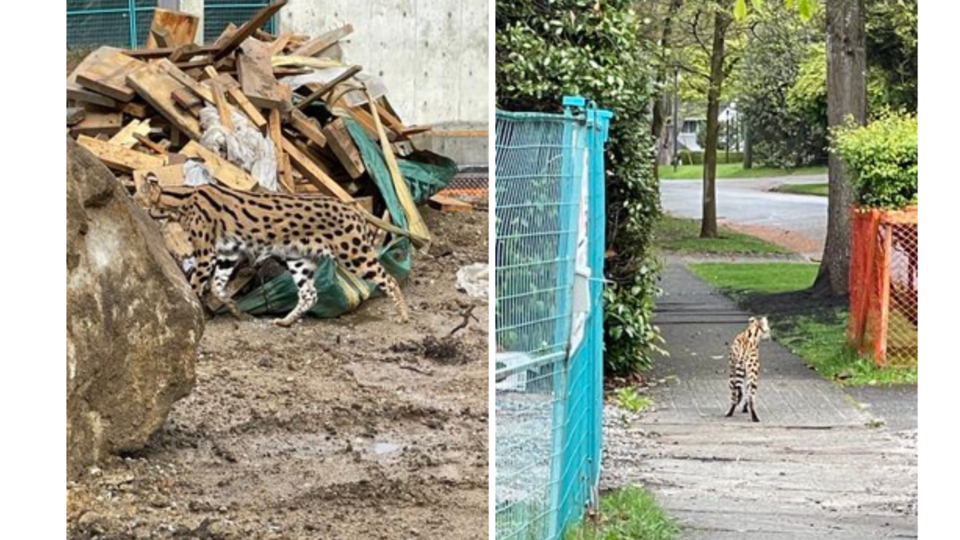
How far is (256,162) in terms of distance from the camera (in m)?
3.36

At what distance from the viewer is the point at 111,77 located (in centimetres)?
326

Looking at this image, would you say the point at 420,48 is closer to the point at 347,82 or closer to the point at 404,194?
the point at 347,82

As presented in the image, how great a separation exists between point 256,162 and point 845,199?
24.7 ft

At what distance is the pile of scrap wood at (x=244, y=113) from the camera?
325 cm

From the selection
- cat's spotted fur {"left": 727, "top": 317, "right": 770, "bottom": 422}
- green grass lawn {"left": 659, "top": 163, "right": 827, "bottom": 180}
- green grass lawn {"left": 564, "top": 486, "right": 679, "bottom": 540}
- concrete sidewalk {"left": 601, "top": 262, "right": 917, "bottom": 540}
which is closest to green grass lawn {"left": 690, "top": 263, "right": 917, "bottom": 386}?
concrete sidewalk {"left": 601, "top": 262, "right": 917, "bottom": 540}

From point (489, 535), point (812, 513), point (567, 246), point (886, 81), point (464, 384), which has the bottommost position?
point (812, 513)

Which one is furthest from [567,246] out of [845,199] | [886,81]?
[886,81]

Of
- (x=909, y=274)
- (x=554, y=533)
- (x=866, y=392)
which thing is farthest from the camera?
(x=909, y=274)

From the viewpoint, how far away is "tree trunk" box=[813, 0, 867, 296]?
9.88 m

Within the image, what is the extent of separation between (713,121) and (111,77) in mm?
12311

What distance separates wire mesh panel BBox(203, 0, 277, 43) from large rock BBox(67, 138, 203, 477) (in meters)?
0.41

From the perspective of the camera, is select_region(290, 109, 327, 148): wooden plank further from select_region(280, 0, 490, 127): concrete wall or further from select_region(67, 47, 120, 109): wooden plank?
select_region(67, 47, 120, 109): wooden plank

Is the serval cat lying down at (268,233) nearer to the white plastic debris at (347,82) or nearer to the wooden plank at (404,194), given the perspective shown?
the wooden plank at (404,194)
